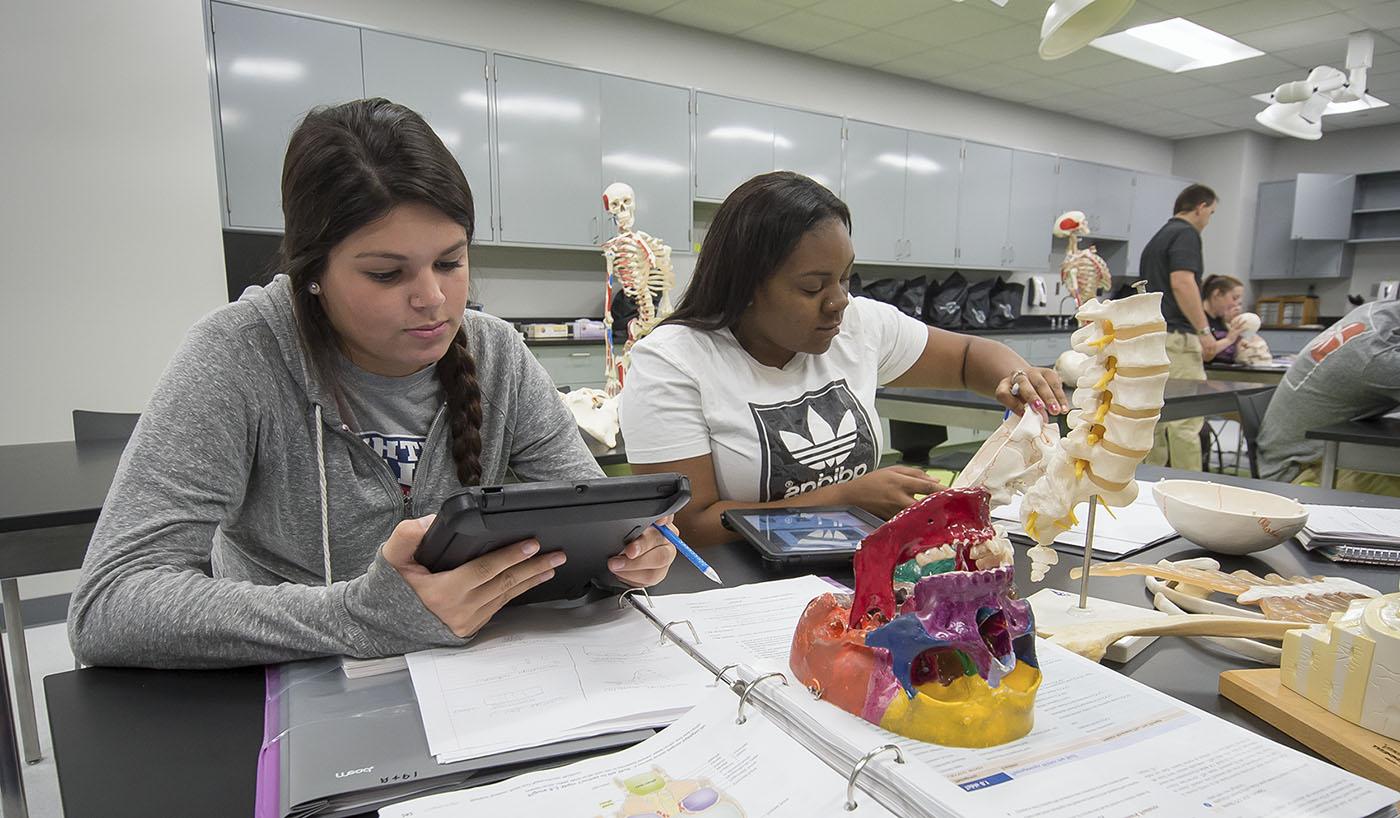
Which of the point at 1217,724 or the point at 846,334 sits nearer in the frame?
the point at 1217,724

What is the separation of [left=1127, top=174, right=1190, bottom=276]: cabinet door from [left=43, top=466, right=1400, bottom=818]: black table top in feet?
25.2

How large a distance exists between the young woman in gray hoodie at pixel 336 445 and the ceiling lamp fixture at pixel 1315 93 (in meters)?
4.84

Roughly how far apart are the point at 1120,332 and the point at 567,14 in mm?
4506

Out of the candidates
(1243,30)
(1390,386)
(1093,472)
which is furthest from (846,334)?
(1243,30)

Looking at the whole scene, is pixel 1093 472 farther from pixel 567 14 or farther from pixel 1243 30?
pixel 1243 30

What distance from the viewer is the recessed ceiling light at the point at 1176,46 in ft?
16.4

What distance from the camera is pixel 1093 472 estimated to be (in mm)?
765

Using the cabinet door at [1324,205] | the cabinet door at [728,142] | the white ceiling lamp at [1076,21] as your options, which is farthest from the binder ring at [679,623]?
the cabinet door at [1324,205]

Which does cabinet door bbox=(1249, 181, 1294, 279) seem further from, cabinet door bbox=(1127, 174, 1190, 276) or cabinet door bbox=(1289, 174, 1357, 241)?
cabinet door bbox=(1127, 174, 1190, 276)

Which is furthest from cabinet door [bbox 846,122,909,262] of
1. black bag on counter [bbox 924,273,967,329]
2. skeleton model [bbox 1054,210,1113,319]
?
skeleton model [bbox 1054,210,1113,319]

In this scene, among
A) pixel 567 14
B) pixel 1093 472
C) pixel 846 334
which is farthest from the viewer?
pixel 567 14

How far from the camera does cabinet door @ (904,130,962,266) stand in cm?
587

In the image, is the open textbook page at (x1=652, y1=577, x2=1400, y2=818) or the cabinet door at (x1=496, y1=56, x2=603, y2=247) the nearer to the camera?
the open textbook page at (x1=652, y1=577, x2=1400, y2=818)

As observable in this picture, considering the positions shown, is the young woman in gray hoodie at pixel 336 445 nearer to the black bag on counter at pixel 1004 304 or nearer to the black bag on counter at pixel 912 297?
the black bag on counter at pixel 912 297
